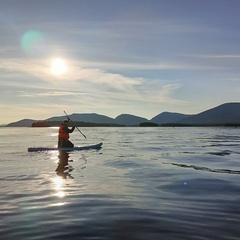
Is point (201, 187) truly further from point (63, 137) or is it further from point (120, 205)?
point (63, 137)

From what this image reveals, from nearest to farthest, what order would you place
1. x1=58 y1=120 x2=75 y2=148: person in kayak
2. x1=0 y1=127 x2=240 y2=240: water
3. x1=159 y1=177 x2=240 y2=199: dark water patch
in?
1. x1=0 y1=127 x2=240 y2=240: water
2. x1=159 y1=177 x2=240 y2=199: dark water patch
3. x1=58 y1=120 x2=75 y2=148: person in kayak

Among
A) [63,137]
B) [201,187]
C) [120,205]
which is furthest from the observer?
[63,137]

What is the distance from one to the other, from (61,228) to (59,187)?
7.27 meters

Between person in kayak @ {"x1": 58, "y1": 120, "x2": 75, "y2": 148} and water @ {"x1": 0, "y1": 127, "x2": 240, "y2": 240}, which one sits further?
person in kayak @ {"x1": 58, "y1": 120, "x2": 75, "y2": 148}

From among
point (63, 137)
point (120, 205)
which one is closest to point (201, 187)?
point (120, 205)

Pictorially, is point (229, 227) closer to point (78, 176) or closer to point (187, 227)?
point (187, 227)

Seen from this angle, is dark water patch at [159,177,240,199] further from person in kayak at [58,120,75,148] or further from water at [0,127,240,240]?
person in kayak at [58,120,75,148]

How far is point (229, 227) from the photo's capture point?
10.3m

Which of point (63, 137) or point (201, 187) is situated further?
point (63, 137)

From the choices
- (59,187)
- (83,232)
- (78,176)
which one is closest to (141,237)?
(83,232)

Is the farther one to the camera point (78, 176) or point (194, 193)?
point (78, 176)

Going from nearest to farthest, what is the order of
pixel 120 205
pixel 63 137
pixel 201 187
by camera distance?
1. pixel 120 205
2. pixel 201 187
3. pixel 63 137

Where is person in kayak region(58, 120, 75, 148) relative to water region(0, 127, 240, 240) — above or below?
above

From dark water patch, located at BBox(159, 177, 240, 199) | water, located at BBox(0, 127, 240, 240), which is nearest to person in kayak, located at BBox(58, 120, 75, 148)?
water, located at BBox(0, 127, 240, 240)
